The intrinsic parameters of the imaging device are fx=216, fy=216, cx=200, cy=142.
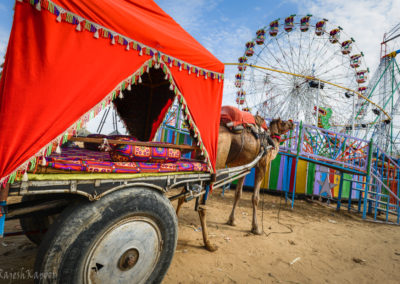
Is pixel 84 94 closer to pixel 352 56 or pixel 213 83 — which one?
pixel 213 83

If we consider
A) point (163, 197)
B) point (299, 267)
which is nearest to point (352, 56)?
point (299, 267)

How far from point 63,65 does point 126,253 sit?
1.41 meters

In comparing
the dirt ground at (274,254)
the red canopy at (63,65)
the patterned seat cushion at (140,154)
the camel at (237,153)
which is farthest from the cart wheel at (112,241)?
the camel at (237,153)

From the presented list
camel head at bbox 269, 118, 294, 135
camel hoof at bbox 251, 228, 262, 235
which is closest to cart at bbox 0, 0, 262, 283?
camel hoof at bbox 251, 228, 262, 235

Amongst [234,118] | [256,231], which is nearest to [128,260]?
[234,118]

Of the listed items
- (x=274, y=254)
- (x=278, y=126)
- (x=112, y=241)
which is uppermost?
(x=278, y=126)

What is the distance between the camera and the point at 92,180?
60.7 inches

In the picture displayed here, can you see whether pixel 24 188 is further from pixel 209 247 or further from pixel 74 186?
pixel 209 247

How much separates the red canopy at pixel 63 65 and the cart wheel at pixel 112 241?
1.58ft

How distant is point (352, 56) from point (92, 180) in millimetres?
17465

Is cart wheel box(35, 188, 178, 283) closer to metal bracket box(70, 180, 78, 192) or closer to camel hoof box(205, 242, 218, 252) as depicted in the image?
metal bracket box(70, 180, 78, 192)

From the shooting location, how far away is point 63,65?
139cm

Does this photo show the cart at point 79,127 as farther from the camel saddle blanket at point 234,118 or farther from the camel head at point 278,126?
the camel head at point 278,126

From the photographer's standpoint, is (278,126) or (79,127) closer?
(79,127)
